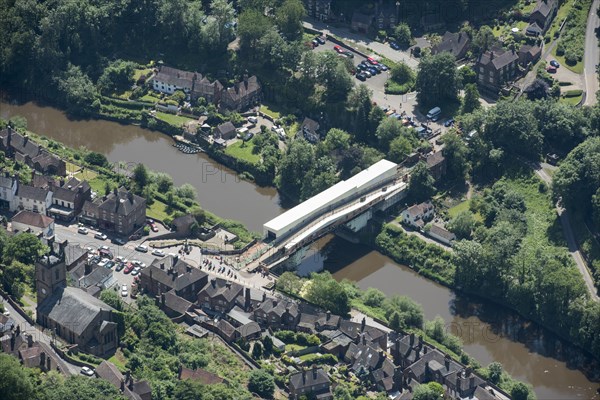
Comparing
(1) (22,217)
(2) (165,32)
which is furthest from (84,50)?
(1) (22,217)

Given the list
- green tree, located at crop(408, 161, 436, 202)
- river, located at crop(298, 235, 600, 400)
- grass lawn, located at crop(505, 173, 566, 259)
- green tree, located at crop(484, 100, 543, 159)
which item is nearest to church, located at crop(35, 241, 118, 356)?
river, located at crop(298, 235, 600, 400)

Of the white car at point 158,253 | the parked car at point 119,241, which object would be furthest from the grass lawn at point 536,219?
the parked car at point 119,241

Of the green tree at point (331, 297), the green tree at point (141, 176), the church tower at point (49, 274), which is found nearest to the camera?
the church tower at point (49, 274)

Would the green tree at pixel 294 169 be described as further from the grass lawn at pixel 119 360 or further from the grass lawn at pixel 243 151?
the grass lawn at pixel 119 360

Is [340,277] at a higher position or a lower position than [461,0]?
lower

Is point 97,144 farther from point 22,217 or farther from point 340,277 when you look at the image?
point 340,277
